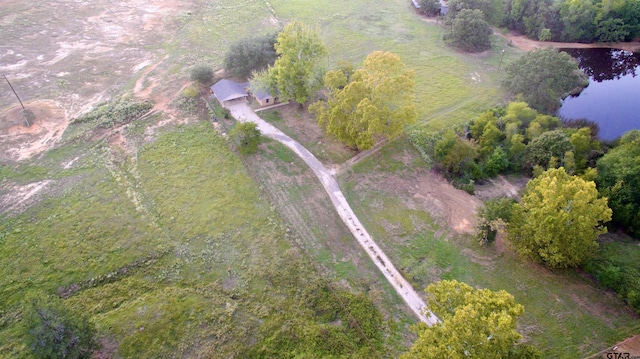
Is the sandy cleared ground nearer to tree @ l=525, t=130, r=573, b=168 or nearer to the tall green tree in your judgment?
the tall green tree

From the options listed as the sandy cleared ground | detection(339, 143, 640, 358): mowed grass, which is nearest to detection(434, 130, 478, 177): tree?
detection(339, 143, 640, 358): mowed grass

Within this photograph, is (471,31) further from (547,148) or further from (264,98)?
(264,98)

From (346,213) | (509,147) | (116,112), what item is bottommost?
(116,112)

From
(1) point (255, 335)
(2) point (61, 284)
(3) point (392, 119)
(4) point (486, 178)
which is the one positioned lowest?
(2) point (61, 284)

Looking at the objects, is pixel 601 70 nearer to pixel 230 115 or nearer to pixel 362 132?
pixel 362 132

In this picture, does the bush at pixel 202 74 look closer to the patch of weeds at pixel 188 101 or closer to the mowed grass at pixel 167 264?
the patch of weeds at pixel 188 101

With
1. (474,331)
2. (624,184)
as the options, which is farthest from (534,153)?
(474,331)

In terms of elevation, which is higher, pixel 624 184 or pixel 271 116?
pixel 624 184

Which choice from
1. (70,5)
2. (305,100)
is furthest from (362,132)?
(70,5)
